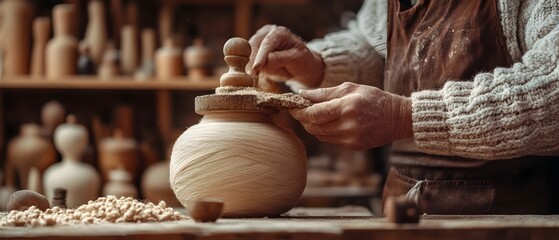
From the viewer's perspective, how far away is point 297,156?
166cm

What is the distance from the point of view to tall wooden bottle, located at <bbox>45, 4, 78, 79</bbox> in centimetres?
366

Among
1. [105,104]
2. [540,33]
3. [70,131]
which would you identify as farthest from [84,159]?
[540,33]

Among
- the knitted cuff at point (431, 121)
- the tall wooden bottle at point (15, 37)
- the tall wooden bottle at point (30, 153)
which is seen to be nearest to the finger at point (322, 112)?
the knitted cuff at point (431, 121)

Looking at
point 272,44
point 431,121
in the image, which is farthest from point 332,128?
point 272,44

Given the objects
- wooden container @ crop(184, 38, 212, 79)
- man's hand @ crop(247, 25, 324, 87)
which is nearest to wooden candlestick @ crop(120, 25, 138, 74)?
wooden container @ crop(184, 38, 212, 79)

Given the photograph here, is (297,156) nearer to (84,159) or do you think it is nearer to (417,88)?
(417,88)

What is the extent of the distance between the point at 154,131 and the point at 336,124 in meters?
2.56

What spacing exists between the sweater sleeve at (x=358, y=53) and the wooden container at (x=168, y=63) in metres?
1.46

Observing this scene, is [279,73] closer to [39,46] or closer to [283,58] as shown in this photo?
[283,58]

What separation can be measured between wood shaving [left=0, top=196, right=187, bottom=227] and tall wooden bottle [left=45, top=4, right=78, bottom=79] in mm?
2206

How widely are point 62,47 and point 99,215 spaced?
236 centimetres

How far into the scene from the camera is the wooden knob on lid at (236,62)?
166 cm

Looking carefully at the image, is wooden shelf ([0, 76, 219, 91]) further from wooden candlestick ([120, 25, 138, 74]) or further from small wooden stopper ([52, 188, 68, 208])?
small wooden stopper ([52, 188, 68, 208])

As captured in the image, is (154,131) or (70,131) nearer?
(70,131)
